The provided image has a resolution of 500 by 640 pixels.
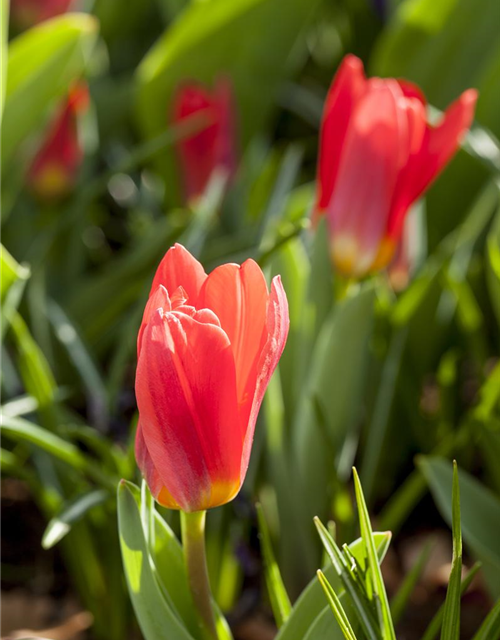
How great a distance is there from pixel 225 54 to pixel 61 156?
1.17 ft

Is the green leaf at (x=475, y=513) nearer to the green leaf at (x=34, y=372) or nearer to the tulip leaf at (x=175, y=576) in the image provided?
the tulip leaf at (x=175, y=576)

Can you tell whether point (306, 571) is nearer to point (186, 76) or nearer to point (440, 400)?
point (440, 400)

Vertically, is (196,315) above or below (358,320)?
above

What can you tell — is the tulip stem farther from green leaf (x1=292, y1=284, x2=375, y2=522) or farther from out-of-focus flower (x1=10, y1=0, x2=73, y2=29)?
out-of-focus flower (x1=10, y1=0, x2=73, y2=29)

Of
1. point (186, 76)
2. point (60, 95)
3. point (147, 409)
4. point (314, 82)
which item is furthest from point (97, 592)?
point (314, 82)

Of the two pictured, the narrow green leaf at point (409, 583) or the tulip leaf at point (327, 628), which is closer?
the tulip leaf at point (327, 628)

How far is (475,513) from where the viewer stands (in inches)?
30.5

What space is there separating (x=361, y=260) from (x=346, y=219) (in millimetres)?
43

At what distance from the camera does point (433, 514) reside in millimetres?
1150

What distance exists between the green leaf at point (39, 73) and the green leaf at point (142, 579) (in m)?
0.67

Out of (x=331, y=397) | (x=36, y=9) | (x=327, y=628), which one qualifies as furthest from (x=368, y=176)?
(x=36, y=9)

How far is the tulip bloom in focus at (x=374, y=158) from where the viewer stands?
0.78m

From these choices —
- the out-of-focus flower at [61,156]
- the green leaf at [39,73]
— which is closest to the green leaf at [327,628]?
the green leaf at [39,73]

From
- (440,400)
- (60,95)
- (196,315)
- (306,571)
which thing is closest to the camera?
(196,315)
